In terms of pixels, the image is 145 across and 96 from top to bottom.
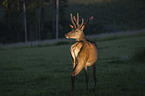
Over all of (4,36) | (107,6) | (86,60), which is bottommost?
(4,36)

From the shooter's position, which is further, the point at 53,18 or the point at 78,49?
the point at 53,18

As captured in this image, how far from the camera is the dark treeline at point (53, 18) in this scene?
46031 millimetres

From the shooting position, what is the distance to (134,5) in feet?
328

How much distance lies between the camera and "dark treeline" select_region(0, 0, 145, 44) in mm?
46031

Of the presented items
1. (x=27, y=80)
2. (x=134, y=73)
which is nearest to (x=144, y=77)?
(x=134, y=73)

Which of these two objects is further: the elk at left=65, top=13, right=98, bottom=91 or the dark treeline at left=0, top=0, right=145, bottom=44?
the dark treeline at left=0, top=0, right=145, bottom=44

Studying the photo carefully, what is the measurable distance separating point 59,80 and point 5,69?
15.4 ft

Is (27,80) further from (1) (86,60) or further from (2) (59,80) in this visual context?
(1) (86,60)

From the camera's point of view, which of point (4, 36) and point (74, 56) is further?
point (4, 36)

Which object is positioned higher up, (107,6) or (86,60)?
(107,6)

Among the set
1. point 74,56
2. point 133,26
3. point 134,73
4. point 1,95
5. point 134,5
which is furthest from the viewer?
point 134,5

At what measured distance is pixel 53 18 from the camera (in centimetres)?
5378

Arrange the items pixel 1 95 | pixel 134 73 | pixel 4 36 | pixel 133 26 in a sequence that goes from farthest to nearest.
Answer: pixel 133 26
pixel 4 36
pixel 134 73
pixel 1 95

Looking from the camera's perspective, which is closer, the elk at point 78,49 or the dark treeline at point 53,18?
the elk at point 78,49
